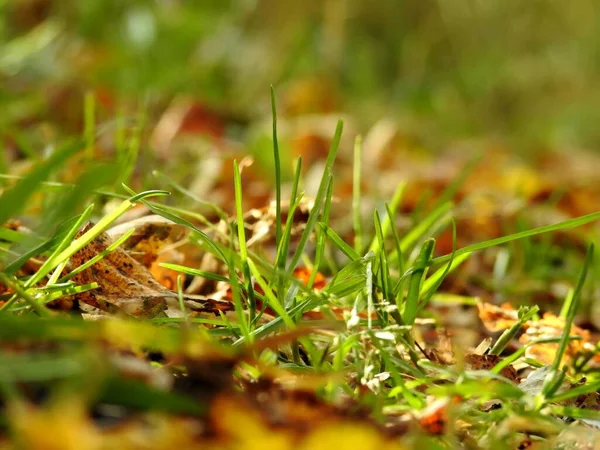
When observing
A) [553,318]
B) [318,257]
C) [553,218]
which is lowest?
[553,218]

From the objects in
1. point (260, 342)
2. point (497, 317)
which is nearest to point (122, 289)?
point (260, 342)

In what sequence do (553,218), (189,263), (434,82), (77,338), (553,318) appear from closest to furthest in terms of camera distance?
(77,338)
(553,318)
(189,263)
(553,218)
(434,82)

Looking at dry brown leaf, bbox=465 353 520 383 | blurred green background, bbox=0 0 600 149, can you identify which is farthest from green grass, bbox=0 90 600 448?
blurred green background, bbox=0 0 600 149

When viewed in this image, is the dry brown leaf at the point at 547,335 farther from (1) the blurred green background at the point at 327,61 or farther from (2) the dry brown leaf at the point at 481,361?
(1) the blurred green background at the point at 327,61

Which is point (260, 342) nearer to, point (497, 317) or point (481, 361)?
point (481, 361)

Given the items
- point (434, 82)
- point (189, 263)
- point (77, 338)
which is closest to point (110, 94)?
point (189, 263)

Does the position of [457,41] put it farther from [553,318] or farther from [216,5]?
[553,318]

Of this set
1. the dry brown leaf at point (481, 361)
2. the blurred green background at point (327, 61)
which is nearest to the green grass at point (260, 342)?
the dry brown leaf at point (481, 361)

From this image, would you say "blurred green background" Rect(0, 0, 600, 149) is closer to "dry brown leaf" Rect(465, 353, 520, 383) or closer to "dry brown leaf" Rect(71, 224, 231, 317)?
"dry brown leaf" Rect(71, 224, 231, 317)
